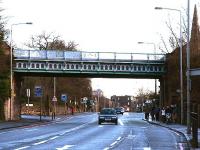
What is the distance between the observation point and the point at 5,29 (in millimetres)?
62250

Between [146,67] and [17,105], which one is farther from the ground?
[146,67]

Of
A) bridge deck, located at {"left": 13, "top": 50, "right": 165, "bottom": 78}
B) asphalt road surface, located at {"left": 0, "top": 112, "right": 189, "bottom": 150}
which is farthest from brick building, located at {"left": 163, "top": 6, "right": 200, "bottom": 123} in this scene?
asphalt road surface, located at {"left": 0, "top": 112, "right": 189, "bottom": 150}

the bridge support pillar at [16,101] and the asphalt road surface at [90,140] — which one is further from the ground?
the bridge support pillar at [16,101]

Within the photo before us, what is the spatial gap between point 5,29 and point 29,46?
4930 centimetres

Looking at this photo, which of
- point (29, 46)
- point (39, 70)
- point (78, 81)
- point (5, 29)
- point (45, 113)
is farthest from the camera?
point (78, 81)

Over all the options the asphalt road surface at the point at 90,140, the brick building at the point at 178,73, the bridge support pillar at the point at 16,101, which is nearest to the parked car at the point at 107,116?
the brick building at the point at 178,73

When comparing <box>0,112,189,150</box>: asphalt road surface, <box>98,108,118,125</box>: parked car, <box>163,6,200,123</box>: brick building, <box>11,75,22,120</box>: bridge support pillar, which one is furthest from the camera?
<box>11,75,22,120</box>: bridge support pillar

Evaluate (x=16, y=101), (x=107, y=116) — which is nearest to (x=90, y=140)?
(x=107, y=116)

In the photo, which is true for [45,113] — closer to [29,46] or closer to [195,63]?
[29,46]

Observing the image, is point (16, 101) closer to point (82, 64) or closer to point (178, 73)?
point (82, 64)

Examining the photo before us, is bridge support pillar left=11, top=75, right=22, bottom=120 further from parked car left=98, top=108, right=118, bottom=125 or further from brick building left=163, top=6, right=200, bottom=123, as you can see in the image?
brick building left=163, top=6, right=200, bottom=123

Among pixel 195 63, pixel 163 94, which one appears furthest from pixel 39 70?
pixel 195 63

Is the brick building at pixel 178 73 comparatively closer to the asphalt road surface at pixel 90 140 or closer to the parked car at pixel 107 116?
the parked car at pixel 107 116

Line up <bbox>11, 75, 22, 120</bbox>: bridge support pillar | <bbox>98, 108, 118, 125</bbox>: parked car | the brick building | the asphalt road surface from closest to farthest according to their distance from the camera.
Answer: the asphalt road surface
the brick building
<bbox>98, 108, 118, 125</bbox>: parked car
<bbox>11, 75, 22, 120</bbox>: bridge support pillar
